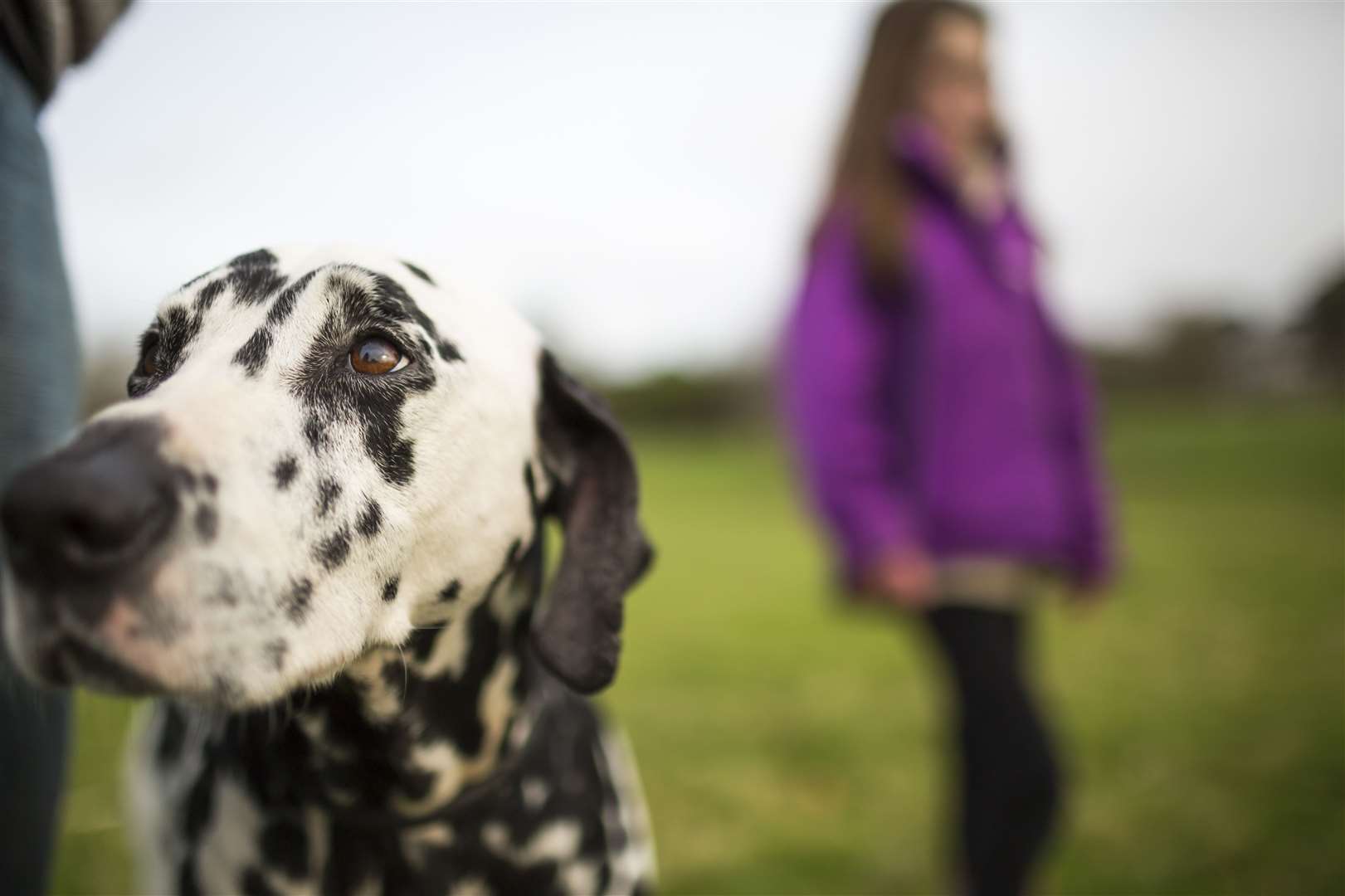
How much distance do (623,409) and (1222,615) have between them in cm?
4040

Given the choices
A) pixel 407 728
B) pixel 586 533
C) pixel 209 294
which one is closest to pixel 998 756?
pixel 586 533

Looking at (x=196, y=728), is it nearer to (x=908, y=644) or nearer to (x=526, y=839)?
(x=526, y=839)

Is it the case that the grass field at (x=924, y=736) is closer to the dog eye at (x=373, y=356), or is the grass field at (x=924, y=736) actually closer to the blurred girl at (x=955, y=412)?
the blurred girl at (x=955, y=412)

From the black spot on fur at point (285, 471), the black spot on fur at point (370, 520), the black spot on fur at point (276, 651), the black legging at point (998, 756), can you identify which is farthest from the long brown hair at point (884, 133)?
the black spot on fur at point (276, 651)

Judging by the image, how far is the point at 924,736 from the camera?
561cm

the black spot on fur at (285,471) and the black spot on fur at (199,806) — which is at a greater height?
the black spot on fur at (285,471)

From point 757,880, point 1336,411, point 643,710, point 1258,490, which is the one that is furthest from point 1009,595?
point 1336,411

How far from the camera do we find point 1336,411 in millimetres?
28438

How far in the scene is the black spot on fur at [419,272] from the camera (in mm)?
1778

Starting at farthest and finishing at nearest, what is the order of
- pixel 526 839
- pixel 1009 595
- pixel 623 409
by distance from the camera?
pixel 623 409 → pixel 1009 595 → pixel 526 839

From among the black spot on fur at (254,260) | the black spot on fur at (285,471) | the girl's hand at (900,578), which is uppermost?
the black spot on fur at (254,260)

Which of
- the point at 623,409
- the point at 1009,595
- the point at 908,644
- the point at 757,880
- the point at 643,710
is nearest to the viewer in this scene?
the point at 1009,595

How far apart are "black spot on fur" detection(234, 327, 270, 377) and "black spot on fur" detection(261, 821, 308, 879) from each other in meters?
0.92

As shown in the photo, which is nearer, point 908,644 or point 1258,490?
point 908,644
